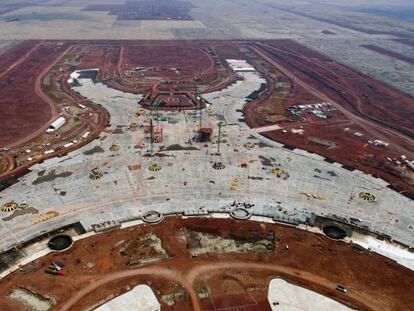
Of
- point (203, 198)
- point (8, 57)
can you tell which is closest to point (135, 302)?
point (203, 198)

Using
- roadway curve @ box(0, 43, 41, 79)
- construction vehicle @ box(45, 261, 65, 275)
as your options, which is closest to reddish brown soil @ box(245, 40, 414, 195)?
construction vehicle @ box(45, 261, 65, 275)

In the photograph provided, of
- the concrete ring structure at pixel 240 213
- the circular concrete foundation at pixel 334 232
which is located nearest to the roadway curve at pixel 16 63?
the concrete ring structure at pixel 240 213

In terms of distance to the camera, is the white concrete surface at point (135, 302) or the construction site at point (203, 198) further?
the construction site at point (203, 198)

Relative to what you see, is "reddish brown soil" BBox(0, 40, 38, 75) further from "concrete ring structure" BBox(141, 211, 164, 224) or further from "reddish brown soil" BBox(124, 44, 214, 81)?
"concrete ring structure" BBox(141, 211, 164, 224)

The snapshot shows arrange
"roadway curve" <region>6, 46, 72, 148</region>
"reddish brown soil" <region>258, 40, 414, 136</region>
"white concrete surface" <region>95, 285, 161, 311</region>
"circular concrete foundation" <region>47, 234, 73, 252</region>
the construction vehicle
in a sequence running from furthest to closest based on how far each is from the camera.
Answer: "reddish brown soil" <region>258, 40, 414, 136</region>
"roadway curve" <region>6, 46, 72, 148</region>
"circular concrete foundation" <region>47, 234, 73, 252</region>
the construction vehicle
"white concrete surface" <region>95, 285, 161, 311</region>

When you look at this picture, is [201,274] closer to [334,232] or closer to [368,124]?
[334,232]

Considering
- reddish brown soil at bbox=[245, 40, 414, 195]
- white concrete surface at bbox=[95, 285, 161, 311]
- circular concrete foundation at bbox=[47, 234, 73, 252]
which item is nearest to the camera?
white concrete surface at bbox=[95, 285, 161, 311]

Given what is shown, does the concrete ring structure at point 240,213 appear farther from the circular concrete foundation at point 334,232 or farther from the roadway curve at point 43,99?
the roadway curve at point 43,99
